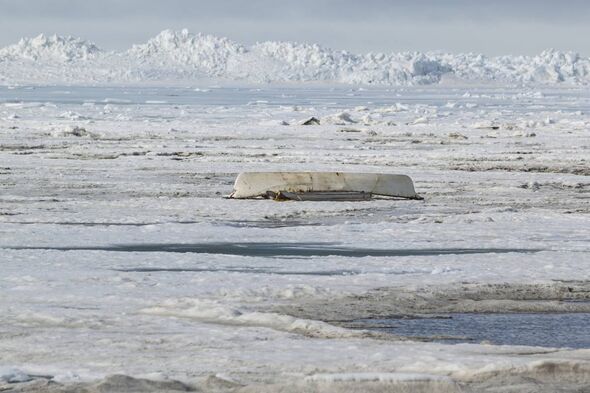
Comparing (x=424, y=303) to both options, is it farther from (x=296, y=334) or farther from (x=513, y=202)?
(x=513, y=202)

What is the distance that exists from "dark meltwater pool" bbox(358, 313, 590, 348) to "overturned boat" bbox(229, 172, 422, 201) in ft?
24.3

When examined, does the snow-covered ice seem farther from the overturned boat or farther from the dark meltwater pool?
the overturned boat

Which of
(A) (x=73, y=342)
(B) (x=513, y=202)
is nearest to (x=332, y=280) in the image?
(A) (x=73, y=342)

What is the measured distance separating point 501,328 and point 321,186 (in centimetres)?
798

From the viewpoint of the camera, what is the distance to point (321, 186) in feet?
48.6

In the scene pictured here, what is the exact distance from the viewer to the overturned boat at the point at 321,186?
48.2ft

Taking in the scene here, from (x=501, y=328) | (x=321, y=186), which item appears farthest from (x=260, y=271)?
(x=321, y=186)

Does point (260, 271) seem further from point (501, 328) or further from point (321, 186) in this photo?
point (321, 186)

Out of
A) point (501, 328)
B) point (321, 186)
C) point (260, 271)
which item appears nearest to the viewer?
point (501, 328)

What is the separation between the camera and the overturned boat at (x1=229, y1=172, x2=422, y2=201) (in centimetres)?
1468

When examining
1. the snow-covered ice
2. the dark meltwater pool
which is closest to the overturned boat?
the snow-covered ice

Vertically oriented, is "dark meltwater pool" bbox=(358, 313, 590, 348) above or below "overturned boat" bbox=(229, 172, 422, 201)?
above

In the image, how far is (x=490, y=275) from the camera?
28.7 feet

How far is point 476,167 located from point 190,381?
15.9 metres
